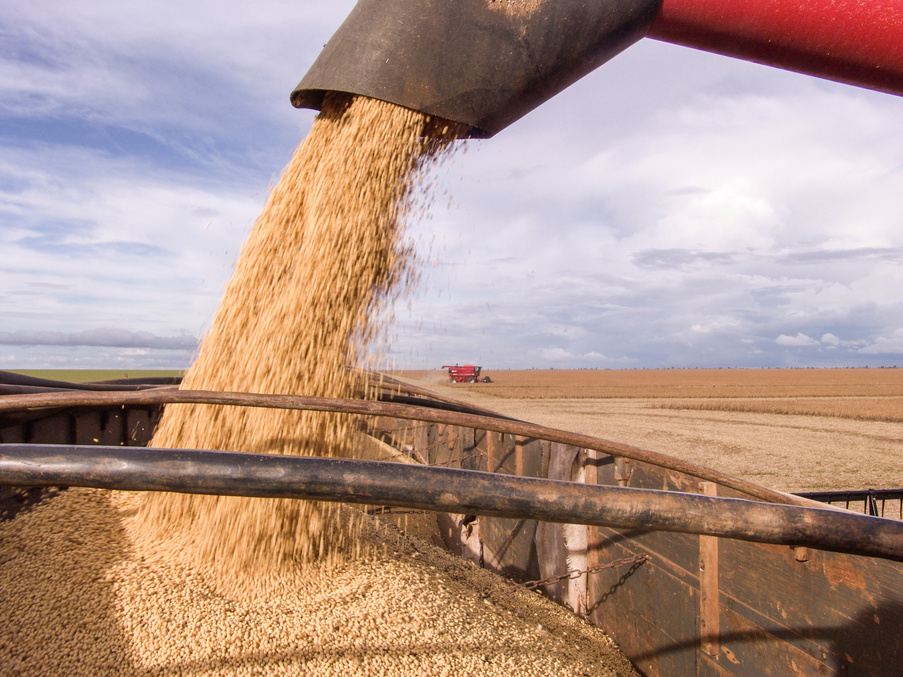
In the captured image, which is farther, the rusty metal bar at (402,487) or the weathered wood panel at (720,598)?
the weathered wood panel at (720,598)

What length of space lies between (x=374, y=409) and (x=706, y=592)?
130 centimetres

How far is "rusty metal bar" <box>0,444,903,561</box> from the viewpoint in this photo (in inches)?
28.9

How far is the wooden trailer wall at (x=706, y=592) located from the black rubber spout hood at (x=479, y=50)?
1.42 meters

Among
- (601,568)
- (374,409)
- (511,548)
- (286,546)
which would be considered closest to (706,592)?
(601,568)

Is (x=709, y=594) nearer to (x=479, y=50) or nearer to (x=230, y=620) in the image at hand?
(x=230, y=620)

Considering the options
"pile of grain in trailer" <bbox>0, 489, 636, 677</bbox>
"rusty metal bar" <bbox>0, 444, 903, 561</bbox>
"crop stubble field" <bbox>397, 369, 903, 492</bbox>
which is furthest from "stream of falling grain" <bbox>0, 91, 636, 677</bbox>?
"crop stubble field" <bbox>397, 369, 903, 492</bbox>

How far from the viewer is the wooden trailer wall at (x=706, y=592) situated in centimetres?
140

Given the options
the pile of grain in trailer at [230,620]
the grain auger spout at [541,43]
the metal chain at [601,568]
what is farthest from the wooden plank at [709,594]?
the grain auger spout at [541,43]

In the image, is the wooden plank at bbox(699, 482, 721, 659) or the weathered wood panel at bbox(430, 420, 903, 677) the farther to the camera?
the wooden plank at bbox(699, 482, 721, 659)

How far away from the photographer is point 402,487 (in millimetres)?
731

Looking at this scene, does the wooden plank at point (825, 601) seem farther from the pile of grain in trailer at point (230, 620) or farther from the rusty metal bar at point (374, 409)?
the pile of grain in trailer at point (230, 620)

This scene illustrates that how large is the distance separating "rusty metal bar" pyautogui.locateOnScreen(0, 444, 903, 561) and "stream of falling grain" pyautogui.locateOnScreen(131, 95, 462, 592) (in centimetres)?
144

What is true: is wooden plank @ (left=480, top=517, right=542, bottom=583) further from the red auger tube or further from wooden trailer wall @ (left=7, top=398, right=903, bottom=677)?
the red auger tube

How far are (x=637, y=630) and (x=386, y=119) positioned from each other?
226cm
